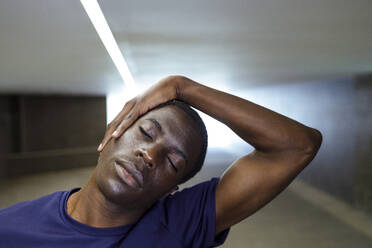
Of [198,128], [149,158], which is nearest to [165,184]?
[149,158]

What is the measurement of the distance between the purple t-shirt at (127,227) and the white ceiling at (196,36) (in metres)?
0.88

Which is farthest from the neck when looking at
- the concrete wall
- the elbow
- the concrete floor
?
the concrete wall

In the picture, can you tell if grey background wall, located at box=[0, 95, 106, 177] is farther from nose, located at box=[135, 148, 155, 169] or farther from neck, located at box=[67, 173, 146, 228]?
nose, located at box=[135, 148, 155, 169]

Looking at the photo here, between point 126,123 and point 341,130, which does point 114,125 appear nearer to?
point 126,123

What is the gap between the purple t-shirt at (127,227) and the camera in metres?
0.97

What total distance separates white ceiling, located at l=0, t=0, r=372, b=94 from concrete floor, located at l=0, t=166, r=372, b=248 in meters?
1.55

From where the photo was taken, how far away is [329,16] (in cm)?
159

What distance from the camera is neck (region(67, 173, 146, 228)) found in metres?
1.06

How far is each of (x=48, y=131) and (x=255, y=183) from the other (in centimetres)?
642

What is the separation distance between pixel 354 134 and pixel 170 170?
318cm

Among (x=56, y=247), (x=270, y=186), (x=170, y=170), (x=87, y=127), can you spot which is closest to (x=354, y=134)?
(x=270, y=186)

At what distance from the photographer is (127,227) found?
1.05 metres

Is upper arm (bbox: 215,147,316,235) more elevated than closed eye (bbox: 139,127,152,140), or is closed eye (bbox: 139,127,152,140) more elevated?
closed eye (bbox: 139,127,152,140)

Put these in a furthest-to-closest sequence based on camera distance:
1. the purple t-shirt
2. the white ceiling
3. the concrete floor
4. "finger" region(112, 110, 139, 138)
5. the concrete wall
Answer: the concrete wall
the concrete floor
the white ceiling
"finger" region(112, 110, 139, 138)
the purple t-shirt
